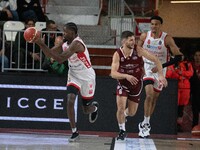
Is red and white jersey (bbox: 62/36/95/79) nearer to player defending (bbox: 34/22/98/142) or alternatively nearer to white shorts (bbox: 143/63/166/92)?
player defending (bbox: 34/22/98/142)

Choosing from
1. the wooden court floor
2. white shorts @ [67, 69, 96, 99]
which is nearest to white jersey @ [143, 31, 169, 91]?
the wooden court floor

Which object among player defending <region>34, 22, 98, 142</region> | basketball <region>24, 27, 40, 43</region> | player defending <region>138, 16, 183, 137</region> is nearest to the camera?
basketball <region>24, 27, 40, 43</region>

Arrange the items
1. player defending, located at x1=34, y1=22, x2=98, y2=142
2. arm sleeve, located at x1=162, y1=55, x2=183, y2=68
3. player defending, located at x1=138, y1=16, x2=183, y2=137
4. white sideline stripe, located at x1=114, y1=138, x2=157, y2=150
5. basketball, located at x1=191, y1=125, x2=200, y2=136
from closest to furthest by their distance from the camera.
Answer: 1. white sideline stripe, located at x1=114, y1=138, x2=157, y2=150
2. player defending, located at x1=34, y1=22, x2=98, y2=142
3. arm sleeve, located at x1=162, y1=55, x2=183, y2=68
4. player defending, located at x1=138, y1=16, x2=183, y2=137
5. basketball, located at x1=191, y1=125, x2=200, y2=136

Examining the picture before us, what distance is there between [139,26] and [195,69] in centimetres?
301

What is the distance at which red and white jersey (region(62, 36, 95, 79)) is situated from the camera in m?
11.5

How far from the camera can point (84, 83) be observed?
11.8m

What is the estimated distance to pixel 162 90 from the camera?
1404 centimetres

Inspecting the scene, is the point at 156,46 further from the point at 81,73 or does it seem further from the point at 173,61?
the point at 81,73

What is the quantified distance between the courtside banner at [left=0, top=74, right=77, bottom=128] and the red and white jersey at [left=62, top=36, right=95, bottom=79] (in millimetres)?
2403

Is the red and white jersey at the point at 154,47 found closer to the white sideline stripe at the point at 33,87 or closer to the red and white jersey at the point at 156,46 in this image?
the red and white jersey at the point at 156,46

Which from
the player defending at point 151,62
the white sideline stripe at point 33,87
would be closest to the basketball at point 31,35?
the player defending at point 151,62

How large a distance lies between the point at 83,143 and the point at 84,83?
1.19 meters

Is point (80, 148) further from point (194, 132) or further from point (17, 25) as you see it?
point (17, 25)

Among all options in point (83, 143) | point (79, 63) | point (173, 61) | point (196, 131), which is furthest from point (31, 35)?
point (196, 131)
